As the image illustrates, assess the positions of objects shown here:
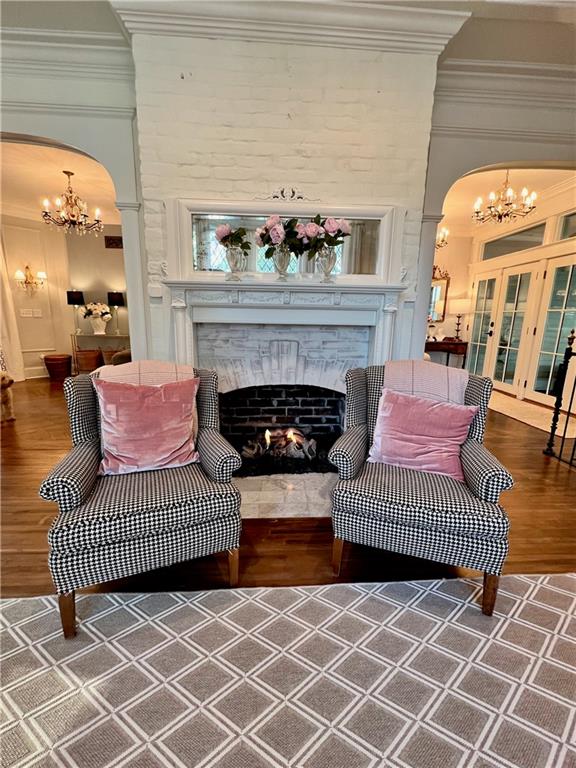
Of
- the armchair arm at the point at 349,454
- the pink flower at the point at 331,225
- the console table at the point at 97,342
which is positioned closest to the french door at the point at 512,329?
the pink flower at the point at 331,225

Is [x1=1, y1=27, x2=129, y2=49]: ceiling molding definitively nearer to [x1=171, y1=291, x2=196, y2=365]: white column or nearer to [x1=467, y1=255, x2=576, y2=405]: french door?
[x1=171, y1=291, x2=196, y2=365]: white column

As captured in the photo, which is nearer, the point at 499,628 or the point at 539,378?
the point at 499,628

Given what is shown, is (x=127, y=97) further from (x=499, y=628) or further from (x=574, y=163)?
(x=499, y=628)

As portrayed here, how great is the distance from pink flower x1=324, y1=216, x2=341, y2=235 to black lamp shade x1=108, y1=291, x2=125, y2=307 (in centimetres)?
545

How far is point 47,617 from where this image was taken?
1.50 m

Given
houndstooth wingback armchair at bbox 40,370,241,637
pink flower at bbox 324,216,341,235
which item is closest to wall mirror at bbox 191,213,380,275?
pink flower at bbox 324,216,341,235

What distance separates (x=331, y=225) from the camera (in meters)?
2.29

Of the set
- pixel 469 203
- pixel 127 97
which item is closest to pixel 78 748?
pixel 127 97

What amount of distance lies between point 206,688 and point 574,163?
4.11m

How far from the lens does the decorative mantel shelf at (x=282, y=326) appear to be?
250 centimetres

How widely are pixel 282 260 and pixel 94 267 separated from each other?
5.63m

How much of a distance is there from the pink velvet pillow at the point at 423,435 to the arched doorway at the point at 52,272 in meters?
4.69

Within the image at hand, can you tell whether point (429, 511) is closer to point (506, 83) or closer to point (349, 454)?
point (349, 454)

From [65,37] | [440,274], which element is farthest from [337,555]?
[440,274]
